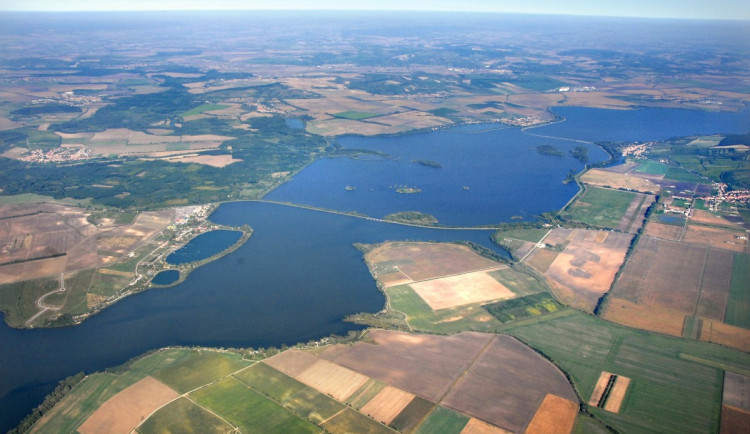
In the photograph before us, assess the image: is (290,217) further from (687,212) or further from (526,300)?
(687,212)

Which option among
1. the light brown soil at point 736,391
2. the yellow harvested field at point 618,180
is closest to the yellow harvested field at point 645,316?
the light brown soil at point 736,391

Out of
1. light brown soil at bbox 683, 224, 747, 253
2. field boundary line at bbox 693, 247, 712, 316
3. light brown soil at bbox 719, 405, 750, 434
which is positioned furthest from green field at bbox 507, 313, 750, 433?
light brown soil at bbox 683, 224, 747, 253

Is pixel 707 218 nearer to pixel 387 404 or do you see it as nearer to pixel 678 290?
pixel 678 290

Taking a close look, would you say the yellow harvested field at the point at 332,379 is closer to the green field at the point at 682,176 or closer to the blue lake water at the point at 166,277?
the blue lake water at the point at 166,277

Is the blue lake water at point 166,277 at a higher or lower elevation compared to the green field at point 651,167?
lower

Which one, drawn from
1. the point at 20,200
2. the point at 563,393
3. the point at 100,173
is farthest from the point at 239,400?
the point at 100,173

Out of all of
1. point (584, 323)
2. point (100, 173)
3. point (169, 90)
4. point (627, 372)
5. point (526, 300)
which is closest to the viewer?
point (627, 372)

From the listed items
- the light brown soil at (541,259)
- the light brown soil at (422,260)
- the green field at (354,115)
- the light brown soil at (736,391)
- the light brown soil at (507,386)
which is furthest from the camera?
the green field at (354,115)

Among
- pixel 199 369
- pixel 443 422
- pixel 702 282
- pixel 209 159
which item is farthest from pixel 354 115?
pixel 443 422
